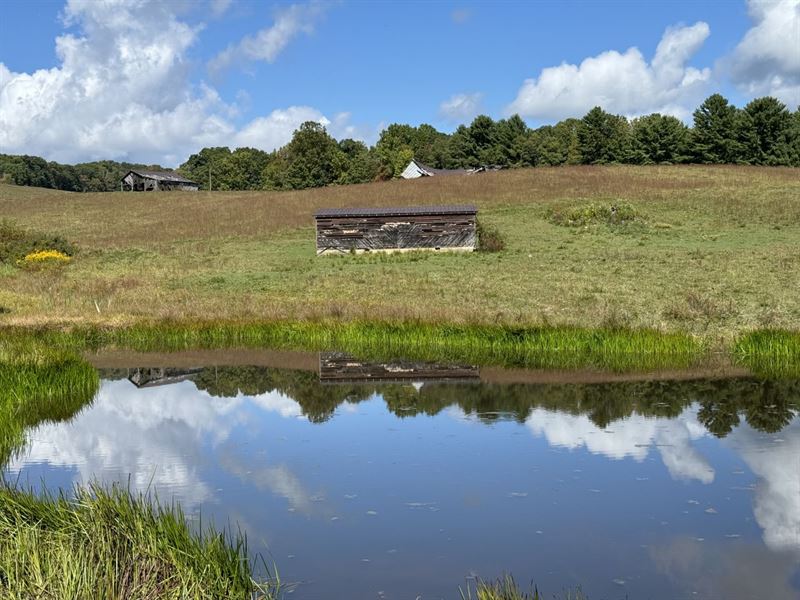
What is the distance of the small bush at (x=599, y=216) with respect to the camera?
4916cm

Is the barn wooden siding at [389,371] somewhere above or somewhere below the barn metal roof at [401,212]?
below

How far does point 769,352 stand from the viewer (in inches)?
826

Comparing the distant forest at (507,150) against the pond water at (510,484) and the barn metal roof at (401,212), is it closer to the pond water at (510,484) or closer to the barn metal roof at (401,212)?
the barn metal roof at (401,212)

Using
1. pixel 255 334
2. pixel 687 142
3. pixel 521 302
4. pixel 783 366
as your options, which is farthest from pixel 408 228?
pixel 687 142

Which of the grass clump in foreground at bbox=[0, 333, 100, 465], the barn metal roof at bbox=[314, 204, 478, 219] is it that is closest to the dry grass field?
the barn metal roof at bbox=[314, 204, 478, 219]

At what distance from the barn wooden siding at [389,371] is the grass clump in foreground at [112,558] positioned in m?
11.8

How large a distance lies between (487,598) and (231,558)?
261 cm

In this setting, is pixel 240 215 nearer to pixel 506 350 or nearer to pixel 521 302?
pixel 521 302

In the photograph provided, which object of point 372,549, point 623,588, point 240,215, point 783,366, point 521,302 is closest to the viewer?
point 623,588

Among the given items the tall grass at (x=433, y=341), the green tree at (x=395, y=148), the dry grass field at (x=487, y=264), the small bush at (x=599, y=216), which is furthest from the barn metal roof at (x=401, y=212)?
the green tree at (x=395, y=148)

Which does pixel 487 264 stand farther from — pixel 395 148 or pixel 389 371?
pixel 395 148

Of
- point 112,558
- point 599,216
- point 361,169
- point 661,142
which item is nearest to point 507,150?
point 361,169

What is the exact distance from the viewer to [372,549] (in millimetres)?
9930

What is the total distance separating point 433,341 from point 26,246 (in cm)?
3077
